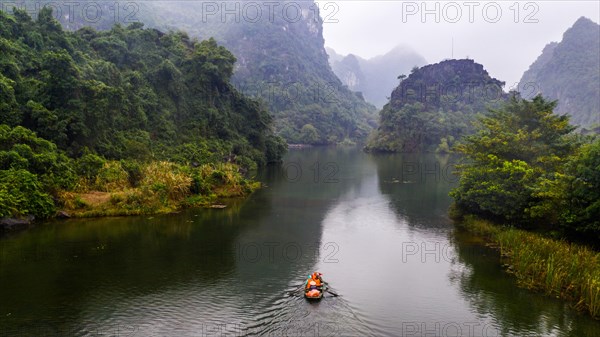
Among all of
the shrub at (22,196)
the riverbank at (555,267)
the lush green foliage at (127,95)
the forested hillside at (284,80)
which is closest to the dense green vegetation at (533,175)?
the riverbank at (555,267)

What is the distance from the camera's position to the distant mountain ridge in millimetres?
148250

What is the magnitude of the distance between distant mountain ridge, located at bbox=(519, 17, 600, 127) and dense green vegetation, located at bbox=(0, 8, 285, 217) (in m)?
127

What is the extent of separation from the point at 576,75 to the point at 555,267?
177548 millimetres

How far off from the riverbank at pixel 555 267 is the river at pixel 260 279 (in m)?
0.57

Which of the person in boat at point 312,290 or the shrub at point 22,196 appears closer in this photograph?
the person in boat at point 312,290

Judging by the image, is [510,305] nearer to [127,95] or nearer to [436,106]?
[127,95]

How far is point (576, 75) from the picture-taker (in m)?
164

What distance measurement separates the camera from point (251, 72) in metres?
159

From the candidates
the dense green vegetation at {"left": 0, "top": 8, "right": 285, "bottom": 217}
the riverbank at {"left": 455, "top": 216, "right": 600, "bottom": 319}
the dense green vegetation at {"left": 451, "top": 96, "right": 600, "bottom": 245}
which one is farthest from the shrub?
the riverbank at {"left": 455, "top": 216, "right": 600, "bottom": 319}

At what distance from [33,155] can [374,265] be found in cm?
2367

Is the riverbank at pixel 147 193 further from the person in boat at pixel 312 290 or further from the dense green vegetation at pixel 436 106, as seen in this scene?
the dense green vegetation at pixel 436 106

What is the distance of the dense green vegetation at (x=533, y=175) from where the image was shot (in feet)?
67.7

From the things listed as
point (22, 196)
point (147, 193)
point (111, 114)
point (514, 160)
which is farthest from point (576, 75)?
point (22, 196)

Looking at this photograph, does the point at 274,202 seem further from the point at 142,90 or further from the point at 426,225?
the point at 142,90
